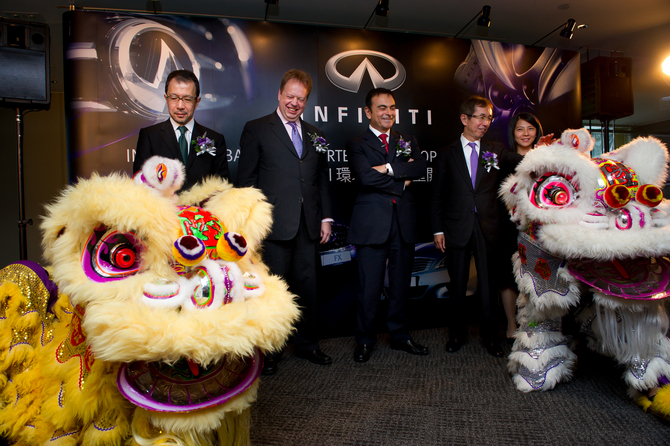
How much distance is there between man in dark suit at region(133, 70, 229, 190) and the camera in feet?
7.50

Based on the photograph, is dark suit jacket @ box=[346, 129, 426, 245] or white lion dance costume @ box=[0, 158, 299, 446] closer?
white lion dance costume @ box=[0, 158, 299, 446]

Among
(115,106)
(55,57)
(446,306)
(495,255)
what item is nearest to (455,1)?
(495,255)

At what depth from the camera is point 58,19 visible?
12.5ft

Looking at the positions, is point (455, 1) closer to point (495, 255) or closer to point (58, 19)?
point (495, 255)

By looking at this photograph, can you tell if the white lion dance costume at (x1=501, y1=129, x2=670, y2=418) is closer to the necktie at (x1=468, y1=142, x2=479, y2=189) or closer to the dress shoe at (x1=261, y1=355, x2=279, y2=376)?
the necktie at (x1=468, y1=142, x2=479, y2=189)

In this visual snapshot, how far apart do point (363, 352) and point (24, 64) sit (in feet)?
10.1

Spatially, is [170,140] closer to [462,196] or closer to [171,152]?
[171,152]

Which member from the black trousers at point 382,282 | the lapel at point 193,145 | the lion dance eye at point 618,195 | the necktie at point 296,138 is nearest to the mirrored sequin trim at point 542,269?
the lion dance eye at point 618,195

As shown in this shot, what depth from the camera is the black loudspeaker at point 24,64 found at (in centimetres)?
270

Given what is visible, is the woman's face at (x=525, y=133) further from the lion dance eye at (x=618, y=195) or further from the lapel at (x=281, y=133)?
the lapel at (x=281, y=133)

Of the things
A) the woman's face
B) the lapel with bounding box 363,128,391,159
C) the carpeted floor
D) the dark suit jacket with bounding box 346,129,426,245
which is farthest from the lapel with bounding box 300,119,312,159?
the woman's face

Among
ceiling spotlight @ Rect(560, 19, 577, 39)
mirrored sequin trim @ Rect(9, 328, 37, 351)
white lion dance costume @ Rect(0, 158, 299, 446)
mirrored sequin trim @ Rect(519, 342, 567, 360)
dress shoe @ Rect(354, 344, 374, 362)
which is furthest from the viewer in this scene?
ceiling spotlight @ Rect(560, 19, 577, 39)

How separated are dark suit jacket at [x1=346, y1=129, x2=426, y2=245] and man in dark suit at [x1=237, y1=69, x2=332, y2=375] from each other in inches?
9.7

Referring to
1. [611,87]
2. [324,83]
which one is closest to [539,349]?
[324,83]
